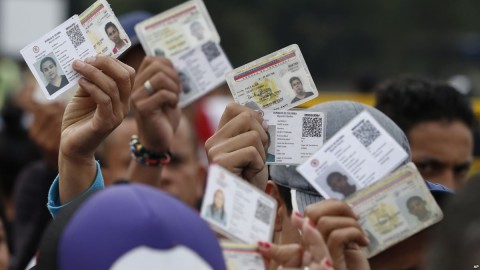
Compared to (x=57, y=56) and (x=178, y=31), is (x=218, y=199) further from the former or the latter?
(x=178, y=31)

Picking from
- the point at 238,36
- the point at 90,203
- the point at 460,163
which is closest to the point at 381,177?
the point at 90,203

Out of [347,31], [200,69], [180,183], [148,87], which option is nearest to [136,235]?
[200,69]

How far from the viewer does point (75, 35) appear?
333cm

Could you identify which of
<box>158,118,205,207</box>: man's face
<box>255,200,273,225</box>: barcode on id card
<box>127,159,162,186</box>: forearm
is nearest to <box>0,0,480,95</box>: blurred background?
<box>158,118,205,207</box>: man's face

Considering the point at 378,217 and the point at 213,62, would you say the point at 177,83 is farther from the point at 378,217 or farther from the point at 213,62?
the point at 378,217

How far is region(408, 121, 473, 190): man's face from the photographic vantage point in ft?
15.8

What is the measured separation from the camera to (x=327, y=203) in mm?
2758

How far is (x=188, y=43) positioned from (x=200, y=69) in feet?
0.37

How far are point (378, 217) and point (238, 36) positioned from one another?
3097 centimetres

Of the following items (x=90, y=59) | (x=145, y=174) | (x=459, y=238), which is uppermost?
(x=90, y=59)

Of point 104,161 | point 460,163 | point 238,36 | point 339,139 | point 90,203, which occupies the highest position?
point 90,203

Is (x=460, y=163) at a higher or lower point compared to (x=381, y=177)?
lower

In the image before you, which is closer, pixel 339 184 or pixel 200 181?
pixel 339 184

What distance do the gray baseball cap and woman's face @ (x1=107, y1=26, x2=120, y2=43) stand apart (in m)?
0.53
